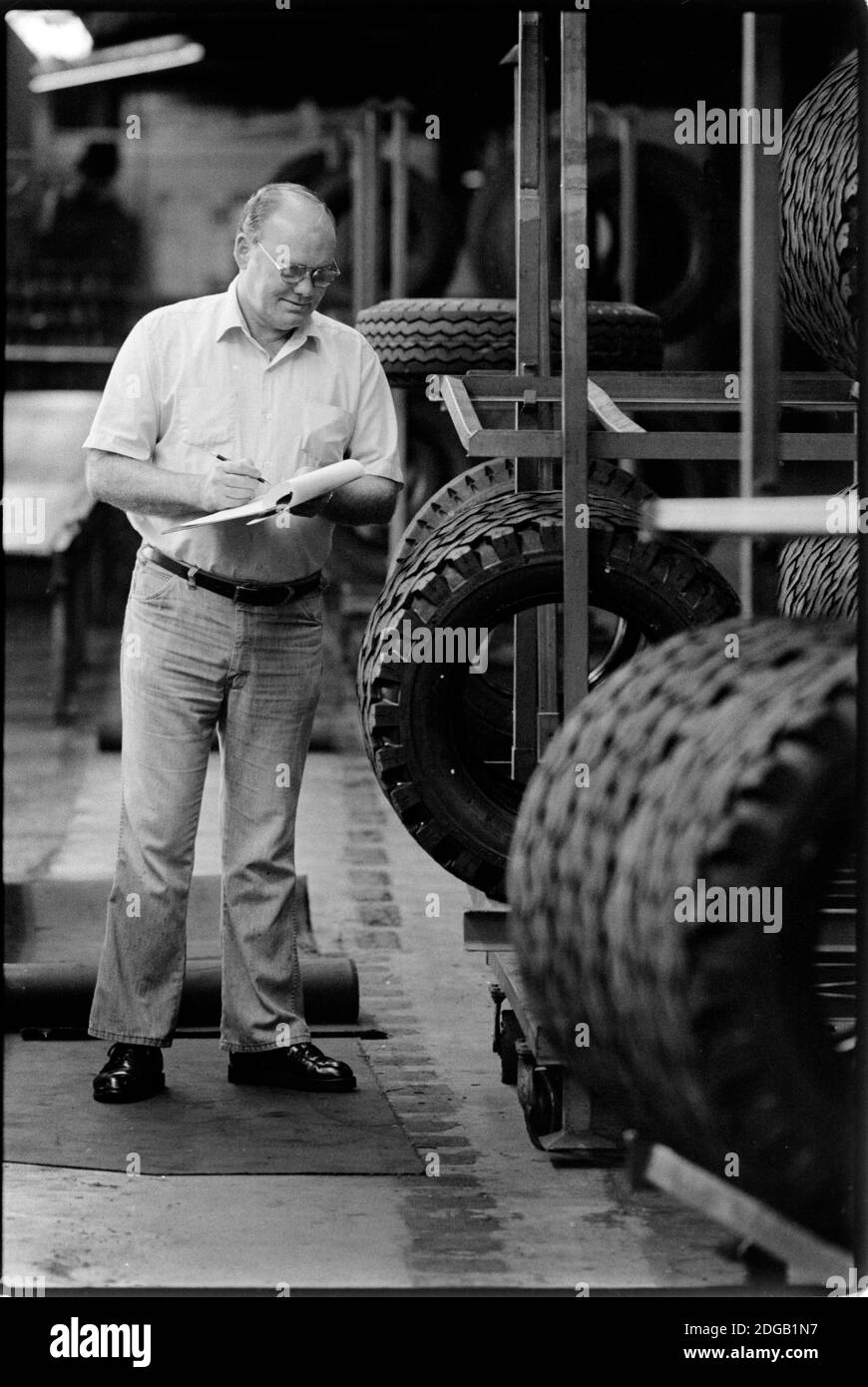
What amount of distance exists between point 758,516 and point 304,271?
1.51m

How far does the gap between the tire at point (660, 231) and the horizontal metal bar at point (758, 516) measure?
7.43 meters

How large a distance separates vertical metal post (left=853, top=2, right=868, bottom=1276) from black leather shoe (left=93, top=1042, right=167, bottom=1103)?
1.80m

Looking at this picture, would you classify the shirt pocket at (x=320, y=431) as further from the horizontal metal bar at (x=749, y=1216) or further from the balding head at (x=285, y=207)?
the horizontal metal bar at (x=749, y=1216)

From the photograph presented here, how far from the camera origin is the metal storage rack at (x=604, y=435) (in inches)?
94.7

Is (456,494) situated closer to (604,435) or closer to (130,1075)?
(604,435)

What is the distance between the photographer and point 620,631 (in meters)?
4.62

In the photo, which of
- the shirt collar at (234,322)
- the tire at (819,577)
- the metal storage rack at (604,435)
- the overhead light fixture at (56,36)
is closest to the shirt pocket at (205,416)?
the shirt collar at (234,322)

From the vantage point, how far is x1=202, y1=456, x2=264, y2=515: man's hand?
146 inches

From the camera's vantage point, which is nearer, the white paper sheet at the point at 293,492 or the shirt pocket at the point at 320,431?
the white paper sheet at the point at 293,492

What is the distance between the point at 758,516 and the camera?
99.5 inches

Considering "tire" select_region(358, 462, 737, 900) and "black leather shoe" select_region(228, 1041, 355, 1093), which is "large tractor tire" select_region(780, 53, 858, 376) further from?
"black leather shoe" select_region(228, 1041, 355, 1093)

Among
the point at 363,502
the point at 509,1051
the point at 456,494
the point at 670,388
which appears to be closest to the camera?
the point at 363,502

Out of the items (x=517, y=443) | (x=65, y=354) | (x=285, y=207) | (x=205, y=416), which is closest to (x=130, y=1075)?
(x=205, y=416)

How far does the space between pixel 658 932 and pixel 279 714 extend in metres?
1.83
